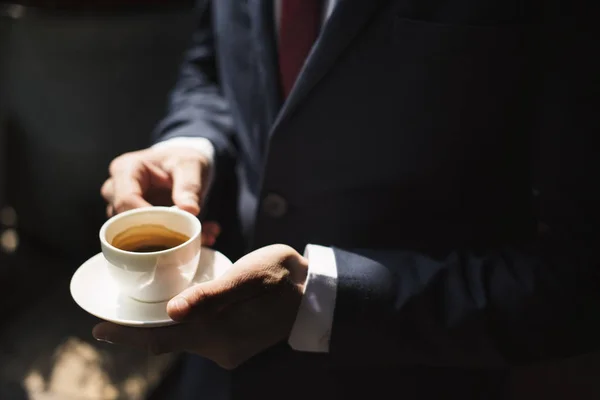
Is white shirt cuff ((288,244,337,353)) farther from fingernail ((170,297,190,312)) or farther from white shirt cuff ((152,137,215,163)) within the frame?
white shirt cuff ((152,137,215,163))

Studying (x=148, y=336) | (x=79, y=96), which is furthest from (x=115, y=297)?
(x=79, y=96)

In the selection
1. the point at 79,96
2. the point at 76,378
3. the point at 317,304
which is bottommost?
the point at 76,378

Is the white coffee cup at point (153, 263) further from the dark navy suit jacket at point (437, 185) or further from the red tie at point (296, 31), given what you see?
the red tie at point (296, 31)

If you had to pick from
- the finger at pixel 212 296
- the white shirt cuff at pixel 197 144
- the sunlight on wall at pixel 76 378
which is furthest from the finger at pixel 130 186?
the sunlight on wall at pixel 76 378

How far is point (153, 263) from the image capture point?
2.14ft

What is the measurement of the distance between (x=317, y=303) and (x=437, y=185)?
0.24m

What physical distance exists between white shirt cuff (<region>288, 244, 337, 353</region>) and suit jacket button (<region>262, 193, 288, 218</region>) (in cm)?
12

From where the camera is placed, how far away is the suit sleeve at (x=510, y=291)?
67 centimetres

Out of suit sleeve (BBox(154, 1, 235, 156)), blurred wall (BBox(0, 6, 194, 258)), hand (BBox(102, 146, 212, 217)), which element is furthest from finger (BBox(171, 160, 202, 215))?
blurred wall (BBox(0, 6, 194, 258))

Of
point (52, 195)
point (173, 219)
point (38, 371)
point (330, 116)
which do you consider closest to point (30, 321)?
point (38, 371)

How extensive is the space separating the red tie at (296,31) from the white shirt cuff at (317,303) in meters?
0.28

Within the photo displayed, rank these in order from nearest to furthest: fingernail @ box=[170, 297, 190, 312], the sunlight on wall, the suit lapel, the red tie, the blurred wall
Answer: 1. fingernail @ box=[170, 297, 190, 312]
2. the suit lapel
3. the red tie
4. the sunlight on wall
5. the blurred wall

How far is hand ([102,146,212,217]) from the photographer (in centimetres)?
78

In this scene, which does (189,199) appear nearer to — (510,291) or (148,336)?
(148,336)
